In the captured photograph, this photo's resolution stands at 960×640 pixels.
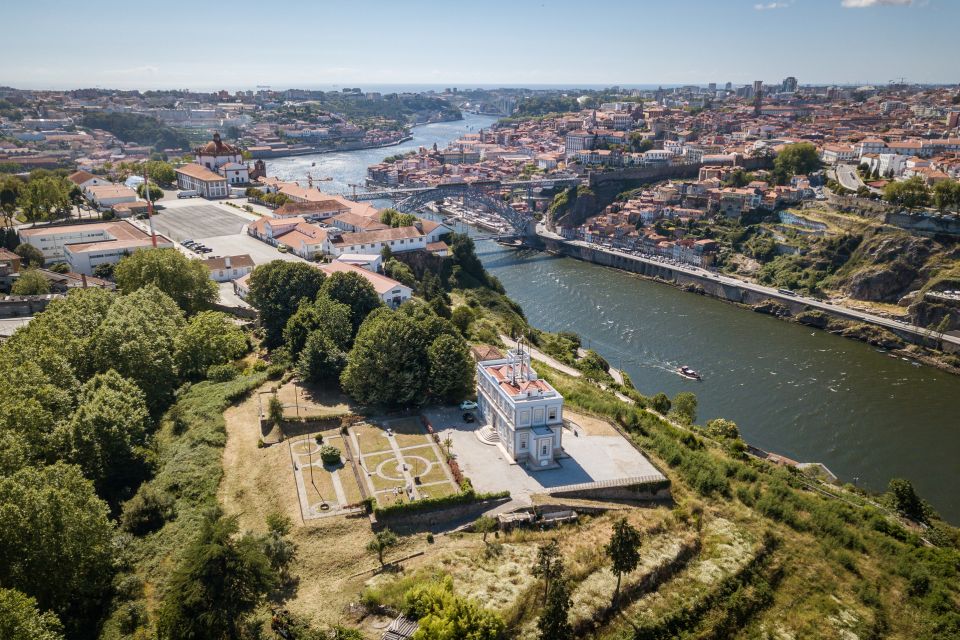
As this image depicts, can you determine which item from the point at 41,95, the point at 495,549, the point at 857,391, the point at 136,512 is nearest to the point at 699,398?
the point at 857,391

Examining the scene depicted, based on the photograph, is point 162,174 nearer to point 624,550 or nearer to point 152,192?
point 152,192

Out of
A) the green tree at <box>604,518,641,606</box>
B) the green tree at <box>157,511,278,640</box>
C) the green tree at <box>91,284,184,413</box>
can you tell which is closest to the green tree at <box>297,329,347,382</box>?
the green tree at <box>91,284,184,413</box>

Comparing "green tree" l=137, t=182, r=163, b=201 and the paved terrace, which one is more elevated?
"green tree" l=137, t=182, r=163, b=201

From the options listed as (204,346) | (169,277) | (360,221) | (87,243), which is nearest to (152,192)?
(87,243)

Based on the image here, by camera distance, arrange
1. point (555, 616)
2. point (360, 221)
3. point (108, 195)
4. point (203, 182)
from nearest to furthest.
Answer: point (555, 616) < point (360, 221) < point (108, 195) < point (203, 182)

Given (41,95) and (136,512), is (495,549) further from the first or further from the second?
(41,95)

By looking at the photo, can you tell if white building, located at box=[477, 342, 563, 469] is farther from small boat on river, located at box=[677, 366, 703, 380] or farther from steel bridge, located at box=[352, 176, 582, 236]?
steel bridge, located at box=[352, 176, 582, 236]

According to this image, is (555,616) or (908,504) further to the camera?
(908,504)

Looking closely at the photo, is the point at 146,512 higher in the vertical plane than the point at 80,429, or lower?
lower
